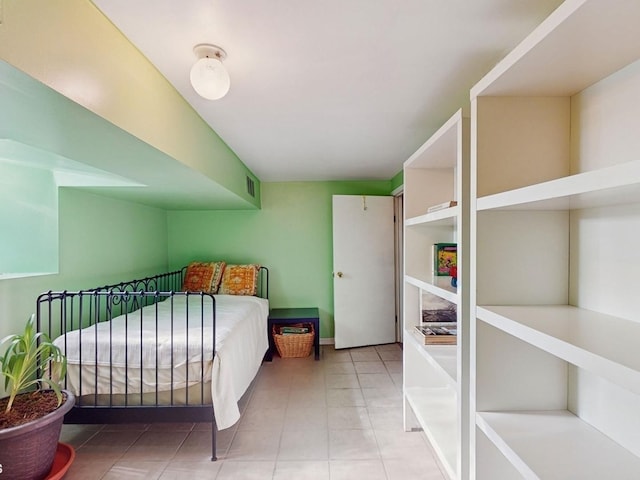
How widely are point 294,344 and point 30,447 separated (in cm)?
242

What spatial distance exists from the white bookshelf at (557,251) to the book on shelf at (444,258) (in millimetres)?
851

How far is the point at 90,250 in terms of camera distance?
281cm

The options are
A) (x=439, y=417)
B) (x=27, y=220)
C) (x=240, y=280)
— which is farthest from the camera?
(x=240, y=280)

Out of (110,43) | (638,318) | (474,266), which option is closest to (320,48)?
(110,43)

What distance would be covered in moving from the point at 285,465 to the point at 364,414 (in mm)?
758

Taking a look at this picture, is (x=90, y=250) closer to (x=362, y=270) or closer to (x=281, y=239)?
(x=281, y=239)

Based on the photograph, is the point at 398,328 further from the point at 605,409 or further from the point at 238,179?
the point at 605,409

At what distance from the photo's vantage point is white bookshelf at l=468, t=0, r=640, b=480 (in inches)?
32.7

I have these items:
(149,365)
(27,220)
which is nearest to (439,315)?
(149,365)

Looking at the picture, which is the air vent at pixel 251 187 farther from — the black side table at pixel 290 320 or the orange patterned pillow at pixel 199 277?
the black side table at pixel 290 320

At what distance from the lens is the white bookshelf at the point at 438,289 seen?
4.67 ft

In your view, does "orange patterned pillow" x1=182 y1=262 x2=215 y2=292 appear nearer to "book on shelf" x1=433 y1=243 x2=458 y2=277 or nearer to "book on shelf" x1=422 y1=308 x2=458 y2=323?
"book on shelf" x1=422 y1=308 x2=458 y2=323

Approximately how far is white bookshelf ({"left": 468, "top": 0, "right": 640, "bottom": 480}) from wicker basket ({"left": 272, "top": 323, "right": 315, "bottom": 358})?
267cm

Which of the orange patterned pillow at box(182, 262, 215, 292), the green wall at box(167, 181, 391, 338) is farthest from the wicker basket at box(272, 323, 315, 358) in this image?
the orange patterned pillow at box(182, 262, 215, 292)
